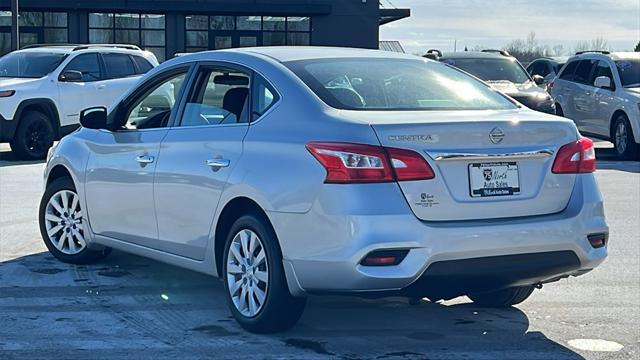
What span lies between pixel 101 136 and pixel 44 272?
113 centimetres

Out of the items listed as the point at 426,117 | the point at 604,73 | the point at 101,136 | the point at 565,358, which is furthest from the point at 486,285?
the point at 604,73

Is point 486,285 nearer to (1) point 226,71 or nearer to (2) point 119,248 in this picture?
(1) point 226,71

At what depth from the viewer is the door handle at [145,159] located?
6.42m

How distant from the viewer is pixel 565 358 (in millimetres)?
5391

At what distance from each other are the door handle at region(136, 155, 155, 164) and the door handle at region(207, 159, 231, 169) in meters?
0.69

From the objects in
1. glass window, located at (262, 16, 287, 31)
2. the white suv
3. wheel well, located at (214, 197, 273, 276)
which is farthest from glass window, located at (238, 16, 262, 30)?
wheel well, located at (214, 197, 273, 276)

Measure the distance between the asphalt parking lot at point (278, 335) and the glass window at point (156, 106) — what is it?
114 cm

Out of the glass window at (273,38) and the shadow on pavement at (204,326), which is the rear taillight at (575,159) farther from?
the glass window at (273,38)

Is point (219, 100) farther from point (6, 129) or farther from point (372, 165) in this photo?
point (6, 129)

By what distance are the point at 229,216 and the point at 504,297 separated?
188 centimetres

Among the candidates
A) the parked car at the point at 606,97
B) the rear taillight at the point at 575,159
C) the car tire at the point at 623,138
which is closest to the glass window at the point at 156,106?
the rear taillight at the point at 575,159

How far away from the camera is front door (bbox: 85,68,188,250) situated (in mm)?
6492

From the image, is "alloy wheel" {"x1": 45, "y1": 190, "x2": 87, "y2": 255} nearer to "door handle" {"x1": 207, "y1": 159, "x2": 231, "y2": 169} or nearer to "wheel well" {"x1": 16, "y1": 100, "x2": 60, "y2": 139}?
"door handle" {"x1": 207, "y1": 159, "x2": 231, "y2": 169}

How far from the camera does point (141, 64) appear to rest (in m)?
17.2
